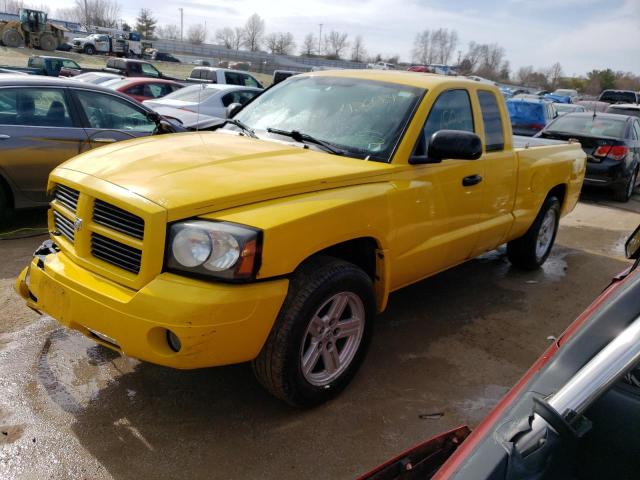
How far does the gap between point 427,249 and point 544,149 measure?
7.47 feet

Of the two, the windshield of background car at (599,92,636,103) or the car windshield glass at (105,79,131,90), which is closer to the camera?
the car windshield glass at (105,79,131,90)

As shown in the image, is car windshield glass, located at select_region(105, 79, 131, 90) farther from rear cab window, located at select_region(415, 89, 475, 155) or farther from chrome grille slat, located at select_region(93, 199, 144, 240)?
chrome grille slat, located at select_region(93, 199, 144, 240)

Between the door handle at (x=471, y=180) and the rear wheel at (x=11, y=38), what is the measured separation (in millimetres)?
44317

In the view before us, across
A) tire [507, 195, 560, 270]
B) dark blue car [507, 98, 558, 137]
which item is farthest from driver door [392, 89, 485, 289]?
dark blue car [507, 98, 558, 137]

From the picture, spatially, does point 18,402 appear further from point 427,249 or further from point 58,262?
point 427,249

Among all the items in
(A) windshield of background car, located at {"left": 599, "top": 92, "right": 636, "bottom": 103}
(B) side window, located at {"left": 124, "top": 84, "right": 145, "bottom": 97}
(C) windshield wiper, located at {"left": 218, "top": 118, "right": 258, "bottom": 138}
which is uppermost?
(A) windshield of background car, located at {"left": 599, "top": 92, "right": 636, "bottom": 103}

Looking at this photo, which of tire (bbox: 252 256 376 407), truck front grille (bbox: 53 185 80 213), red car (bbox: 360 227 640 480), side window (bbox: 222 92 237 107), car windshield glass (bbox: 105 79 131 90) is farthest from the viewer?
car windshield glass (bbox: 105 79 131 90)

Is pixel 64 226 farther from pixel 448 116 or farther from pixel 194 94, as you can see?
pixel 194 94

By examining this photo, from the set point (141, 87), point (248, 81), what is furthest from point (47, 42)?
point (141, 87)

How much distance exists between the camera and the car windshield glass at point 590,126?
34.1 ft

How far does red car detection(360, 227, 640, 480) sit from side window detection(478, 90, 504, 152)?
2.97m

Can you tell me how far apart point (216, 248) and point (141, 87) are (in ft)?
40.2

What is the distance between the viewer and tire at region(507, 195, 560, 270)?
18.6ft

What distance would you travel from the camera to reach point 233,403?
126 inches
